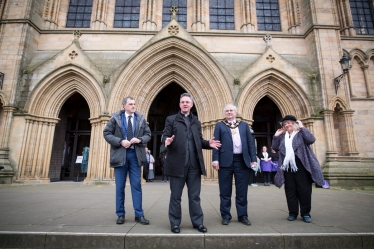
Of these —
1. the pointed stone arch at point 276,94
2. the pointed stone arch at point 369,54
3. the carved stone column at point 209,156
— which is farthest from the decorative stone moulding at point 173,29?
the pointed stone arch at point 369,54

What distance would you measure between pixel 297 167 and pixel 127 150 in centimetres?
273

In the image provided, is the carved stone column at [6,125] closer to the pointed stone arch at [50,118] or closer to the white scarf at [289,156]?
the pointed stone arch at [50,118]

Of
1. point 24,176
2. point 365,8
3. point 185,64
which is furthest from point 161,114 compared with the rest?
point 365,8

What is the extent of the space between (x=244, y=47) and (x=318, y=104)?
15.0 feet

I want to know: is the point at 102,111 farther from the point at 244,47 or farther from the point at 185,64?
the point at 244,47

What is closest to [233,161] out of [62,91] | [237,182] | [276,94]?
[237,182]

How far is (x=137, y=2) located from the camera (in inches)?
500

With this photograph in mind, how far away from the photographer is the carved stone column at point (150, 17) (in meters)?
11.8

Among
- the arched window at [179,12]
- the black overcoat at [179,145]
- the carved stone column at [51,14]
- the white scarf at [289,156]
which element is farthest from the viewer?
the arched window at [179,12]

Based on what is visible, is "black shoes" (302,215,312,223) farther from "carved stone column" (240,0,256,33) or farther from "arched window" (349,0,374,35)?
"arched window" (349,0,374,35)

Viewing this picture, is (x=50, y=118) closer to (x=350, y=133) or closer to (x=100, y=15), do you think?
(x=100, y=15)

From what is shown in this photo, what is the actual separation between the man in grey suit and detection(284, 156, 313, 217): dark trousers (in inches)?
31.0

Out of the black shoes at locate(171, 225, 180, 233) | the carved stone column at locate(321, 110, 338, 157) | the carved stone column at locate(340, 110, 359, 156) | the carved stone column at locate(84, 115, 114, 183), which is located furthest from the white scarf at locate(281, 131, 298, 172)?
the carved stone column at locate(340, 110, 359, 156)

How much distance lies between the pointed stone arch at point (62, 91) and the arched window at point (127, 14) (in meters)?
4.05
